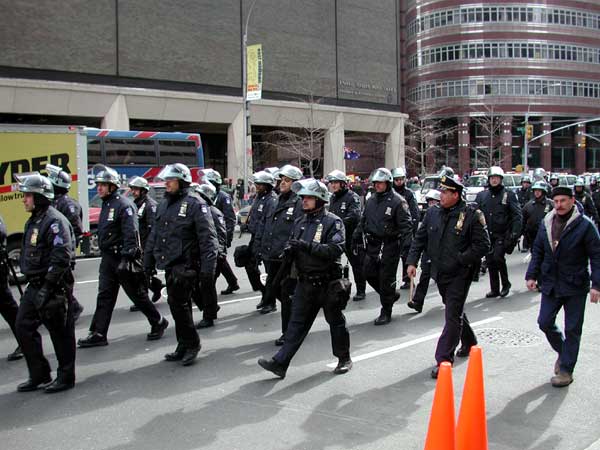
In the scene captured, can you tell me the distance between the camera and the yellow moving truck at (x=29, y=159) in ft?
Answer: 39.3

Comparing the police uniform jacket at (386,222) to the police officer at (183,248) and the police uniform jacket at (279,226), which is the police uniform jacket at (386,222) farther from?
the police officer at (183,248)

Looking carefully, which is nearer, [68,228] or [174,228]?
[68,228]

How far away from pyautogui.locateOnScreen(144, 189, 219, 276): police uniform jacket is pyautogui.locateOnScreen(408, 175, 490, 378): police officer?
2215 mm

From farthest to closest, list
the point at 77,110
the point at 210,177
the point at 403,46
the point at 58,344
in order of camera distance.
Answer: the point at 403,46
the point at 77,110
the point at 210,177
the point at 58,344

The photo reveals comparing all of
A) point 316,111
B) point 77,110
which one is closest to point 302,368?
point 77,110

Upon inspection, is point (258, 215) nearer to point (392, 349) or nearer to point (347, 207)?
point (347, 207)

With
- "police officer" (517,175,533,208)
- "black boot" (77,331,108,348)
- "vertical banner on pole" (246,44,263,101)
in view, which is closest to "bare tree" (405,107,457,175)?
"vertical banner on pole" (246,44,263,101)

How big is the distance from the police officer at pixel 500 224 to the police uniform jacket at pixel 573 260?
436 centimetres

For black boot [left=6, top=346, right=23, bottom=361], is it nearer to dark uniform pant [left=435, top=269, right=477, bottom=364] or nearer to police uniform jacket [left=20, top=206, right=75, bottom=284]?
police uniform jacket [left=20, top=206, right=75, bottom=284]

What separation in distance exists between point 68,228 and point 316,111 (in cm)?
4356

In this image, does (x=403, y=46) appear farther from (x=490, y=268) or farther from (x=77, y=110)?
(x=490, y=268)

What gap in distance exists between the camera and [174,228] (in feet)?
21.7

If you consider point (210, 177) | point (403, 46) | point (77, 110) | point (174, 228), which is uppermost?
point (403, 46)

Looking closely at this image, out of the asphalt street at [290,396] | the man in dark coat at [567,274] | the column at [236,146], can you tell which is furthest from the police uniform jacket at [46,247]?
the column at [236,146]
